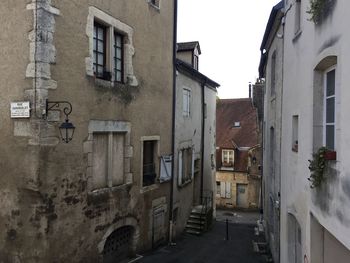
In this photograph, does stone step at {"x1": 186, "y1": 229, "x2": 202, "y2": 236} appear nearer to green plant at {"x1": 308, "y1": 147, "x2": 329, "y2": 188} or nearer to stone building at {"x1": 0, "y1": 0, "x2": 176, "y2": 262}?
stone building at {"x1": 0, "y1": 0, "x2": 176, "y2": 262}

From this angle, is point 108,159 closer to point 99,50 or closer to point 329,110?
point 99,50

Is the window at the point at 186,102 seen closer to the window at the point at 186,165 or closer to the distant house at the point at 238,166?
the window at the point at 186,165

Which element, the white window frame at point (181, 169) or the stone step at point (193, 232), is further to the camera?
the stone step at point (193, 232)

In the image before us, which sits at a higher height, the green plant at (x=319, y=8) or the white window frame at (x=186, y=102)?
the green plant at (x=319, y=8)

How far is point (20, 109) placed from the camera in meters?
8.36

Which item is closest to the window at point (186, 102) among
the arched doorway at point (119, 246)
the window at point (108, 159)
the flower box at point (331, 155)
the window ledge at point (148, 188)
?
the window ledge at point (148, 188)

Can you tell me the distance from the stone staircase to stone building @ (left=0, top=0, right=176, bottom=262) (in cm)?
530

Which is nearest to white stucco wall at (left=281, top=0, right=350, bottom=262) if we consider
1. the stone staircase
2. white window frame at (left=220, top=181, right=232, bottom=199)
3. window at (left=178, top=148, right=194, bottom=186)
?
window at (left=178, top=148, right=194, bottom=186)

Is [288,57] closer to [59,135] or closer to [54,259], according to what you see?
[59,135]

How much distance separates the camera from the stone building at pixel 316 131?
506cm

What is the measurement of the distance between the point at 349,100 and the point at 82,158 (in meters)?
6.35

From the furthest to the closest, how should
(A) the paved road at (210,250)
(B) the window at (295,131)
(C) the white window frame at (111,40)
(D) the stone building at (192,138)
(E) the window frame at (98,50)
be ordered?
(D) the stone building at (192,138)
(A) the paved road at (210,250)
(E) the window frame at (98,50)
(C) the white window frame at (111,40)
(B) the window at (295,131)

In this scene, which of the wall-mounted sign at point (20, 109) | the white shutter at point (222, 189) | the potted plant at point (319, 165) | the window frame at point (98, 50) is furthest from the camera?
the white shutter at point (222, 189)

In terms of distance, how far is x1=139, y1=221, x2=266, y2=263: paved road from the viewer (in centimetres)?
1283
